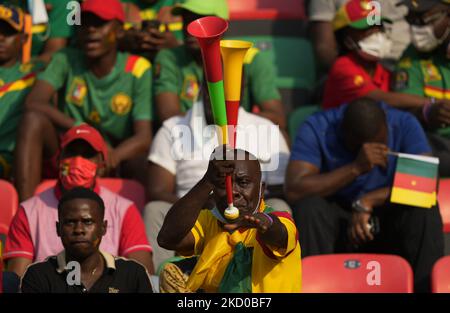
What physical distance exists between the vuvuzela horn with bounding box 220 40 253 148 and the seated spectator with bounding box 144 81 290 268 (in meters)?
2.10

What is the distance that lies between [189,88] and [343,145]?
45.2 inches

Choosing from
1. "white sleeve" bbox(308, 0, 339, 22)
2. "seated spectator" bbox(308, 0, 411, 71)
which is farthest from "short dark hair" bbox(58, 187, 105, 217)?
"white sleeve" bbox(308, 0, 339, 22)

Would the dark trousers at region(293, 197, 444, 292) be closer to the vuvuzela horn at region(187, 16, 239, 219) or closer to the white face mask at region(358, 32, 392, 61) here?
the white face mask at region(358, 32, 392, 61)

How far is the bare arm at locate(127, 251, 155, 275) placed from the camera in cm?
547

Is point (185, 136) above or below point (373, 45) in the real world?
below

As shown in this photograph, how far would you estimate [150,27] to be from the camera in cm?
707

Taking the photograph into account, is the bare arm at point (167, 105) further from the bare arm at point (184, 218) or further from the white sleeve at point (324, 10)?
the bare arm at point (184, 218)

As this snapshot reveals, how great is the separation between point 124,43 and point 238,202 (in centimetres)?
324

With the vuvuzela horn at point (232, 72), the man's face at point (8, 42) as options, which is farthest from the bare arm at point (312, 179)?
the vuvuzela horn at point (232, 72)

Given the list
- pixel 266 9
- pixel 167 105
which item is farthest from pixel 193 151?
pixel 266 9

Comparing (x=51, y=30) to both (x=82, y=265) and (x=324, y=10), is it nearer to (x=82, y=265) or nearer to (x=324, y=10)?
(x=324, y=10)

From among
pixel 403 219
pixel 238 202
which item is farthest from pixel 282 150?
pixel 238 202
